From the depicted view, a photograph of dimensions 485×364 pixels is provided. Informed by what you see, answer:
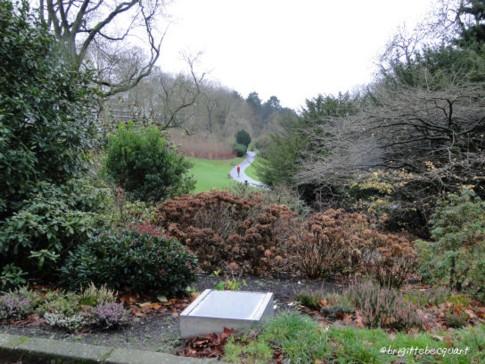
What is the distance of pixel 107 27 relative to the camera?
17.0 m

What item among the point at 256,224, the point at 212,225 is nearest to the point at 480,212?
the point at 256,224

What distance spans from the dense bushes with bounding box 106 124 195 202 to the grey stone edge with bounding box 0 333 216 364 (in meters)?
5.20

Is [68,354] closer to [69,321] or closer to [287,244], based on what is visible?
[69,321]

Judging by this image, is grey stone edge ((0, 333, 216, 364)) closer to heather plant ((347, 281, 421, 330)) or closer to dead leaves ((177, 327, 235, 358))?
dead leaves ((177, 327, 235, 358))

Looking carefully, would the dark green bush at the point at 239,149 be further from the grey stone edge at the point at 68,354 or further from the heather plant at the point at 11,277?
the grey stone edge at the point at 68,354

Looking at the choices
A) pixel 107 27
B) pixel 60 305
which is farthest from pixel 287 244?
pixel 107 27

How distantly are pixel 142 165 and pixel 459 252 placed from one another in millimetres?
5897

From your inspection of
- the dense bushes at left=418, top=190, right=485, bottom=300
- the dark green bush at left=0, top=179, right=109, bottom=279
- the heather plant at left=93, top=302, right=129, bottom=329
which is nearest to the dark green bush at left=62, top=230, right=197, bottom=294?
the dark green bush at left=0, top=179, right=109, bottom=279

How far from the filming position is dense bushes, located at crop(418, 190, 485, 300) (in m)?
3.90

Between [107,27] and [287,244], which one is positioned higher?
[107,27]

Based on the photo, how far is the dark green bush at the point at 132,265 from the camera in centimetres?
359

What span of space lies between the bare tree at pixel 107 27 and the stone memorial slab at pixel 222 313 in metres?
14.0

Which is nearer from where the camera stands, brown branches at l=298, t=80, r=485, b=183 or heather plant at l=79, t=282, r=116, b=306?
heather plant at l=79, t=282, r=116, b=306

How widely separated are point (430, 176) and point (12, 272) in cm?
714
